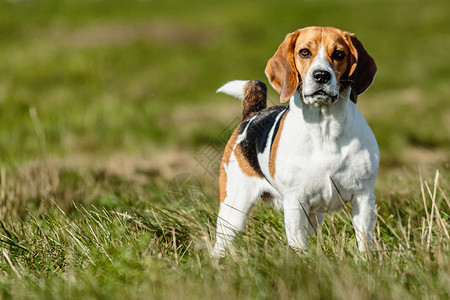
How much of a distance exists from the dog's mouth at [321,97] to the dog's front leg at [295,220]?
0.59 m

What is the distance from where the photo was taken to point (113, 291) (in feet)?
8.81

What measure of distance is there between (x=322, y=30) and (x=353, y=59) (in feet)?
0.81

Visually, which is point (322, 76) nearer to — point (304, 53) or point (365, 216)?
point (304, 53)

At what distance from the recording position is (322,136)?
10.7 feet

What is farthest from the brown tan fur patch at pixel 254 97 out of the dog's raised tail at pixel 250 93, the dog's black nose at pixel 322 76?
the dog's black nose at pixel 322 76

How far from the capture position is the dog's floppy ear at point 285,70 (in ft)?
10.9

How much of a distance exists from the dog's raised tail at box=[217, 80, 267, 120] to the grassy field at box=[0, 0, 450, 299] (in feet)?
2.59

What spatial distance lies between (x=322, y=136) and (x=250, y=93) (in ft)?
4.04

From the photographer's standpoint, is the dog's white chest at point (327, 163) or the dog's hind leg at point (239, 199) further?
the dog's hind leg at point (239, 199)

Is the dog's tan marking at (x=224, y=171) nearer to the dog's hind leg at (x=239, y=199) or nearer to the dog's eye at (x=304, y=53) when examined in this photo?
the dog's hind leg at (x=239, y=199)

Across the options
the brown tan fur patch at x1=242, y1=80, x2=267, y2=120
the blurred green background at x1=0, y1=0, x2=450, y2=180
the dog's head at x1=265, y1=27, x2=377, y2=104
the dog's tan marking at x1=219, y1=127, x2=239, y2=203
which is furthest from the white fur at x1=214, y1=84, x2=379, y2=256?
the blurred green background at x1=0, y1=0, x2=450, y2=180

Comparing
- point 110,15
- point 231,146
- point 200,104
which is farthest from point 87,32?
point 231,146

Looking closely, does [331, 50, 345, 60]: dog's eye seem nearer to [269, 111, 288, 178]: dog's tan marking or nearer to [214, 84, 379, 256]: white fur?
[214, 84, 379, 256]: white fur

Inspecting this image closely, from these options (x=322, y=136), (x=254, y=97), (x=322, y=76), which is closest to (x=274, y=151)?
(x=322, y=136)
